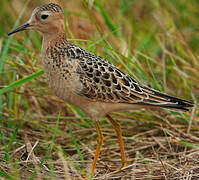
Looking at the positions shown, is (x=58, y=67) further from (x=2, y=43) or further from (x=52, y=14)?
(x=2, y=43)

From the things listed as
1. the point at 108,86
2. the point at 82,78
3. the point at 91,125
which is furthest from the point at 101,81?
the point at 91,125

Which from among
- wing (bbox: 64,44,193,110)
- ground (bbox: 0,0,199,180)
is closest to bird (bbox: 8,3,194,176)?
wing (bbox: 64,44,193,110)

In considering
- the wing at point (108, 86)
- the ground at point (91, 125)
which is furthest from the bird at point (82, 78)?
the ground at point (91, 125)

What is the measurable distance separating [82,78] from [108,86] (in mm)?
267

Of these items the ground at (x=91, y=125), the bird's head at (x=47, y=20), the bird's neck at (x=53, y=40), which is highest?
the bird's head at (x=47, y=20)

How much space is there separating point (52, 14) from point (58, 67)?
0.49 m

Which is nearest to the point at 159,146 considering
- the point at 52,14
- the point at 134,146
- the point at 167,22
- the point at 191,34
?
the point at 134,146

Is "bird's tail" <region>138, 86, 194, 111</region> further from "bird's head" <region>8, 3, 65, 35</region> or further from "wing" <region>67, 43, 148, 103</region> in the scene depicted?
"bird's head" <region>8, 3, 65, 35</region>

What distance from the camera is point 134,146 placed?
4.82m

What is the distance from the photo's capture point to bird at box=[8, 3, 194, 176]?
3.86 m

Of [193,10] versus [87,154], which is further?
[193,10]

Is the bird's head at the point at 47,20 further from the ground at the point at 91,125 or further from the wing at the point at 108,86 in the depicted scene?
the ground at the point at 91,125

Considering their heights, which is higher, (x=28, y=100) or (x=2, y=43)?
(x=2, y=43)

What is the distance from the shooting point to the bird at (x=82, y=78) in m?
3.86
